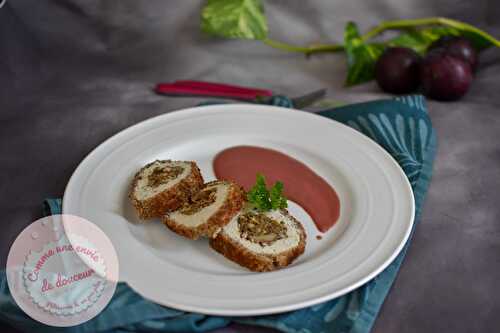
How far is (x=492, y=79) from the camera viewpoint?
303cm

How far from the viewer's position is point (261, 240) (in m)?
1.92

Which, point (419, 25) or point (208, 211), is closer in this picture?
point (208, 211)

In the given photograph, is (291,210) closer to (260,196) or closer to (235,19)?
(260,196)

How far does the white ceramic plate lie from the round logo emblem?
52 millimetres

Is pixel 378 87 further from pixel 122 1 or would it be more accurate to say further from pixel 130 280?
pixel 130 280

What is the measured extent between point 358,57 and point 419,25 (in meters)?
0.48

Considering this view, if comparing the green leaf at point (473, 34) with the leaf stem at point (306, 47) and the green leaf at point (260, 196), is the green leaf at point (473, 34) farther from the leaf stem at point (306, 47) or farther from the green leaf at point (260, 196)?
the green leaf at point (260, 196)

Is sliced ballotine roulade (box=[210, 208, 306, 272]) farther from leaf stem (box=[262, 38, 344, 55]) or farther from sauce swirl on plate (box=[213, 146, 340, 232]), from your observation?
leaf stem (box=[262, 38, 344, 55])

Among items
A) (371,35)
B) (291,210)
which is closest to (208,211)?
(291,210)

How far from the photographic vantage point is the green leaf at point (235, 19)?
9.99 feet

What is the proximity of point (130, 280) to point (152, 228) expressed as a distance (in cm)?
39

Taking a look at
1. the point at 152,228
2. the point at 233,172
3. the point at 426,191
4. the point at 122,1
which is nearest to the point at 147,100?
the point at 122,1

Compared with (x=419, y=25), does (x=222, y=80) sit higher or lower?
→ lower

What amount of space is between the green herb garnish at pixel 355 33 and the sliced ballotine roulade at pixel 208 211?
48.0 inches
